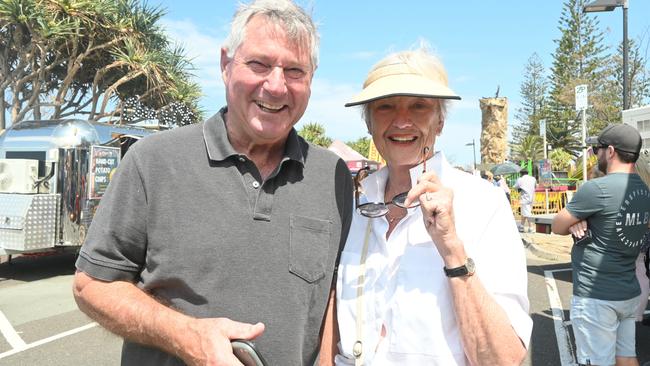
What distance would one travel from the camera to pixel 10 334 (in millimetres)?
5156

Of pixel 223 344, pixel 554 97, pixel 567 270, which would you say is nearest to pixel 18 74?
pixel 567 270

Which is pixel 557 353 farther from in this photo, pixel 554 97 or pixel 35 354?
pixel 554 97

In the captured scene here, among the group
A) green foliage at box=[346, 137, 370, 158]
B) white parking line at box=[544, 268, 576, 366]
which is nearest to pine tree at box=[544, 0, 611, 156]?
green foliage at box=[346, 137, 370, 158]

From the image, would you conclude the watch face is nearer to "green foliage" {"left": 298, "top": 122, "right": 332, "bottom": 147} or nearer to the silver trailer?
the silver trailer

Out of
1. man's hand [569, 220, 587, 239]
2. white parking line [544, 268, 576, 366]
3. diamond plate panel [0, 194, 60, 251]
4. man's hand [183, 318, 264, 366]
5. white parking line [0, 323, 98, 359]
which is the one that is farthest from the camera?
diamond plate panel [0, 194, 60, 251]

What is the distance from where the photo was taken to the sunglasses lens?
1.77 meters

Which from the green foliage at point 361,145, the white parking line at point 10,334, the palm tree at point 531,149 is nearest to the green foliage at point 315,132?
the green foliage at point 361,145

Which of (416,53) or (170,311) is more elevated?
(416,53)

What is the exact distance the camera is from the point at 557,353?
15.1 feet

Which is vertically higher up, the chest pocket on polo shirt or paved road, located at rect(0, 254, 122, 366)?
the chest pocket on polo shirt

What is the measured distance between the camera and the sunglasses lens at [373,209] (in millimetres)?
1767

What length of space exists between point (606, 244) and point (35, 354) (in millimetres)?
5040

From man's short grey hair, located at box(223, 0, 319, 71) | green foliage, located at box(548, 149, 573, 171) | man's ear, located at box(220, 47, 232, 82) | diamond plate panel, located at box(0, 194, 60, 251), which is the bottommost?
diamond plate panel, located at box(0, 194, 60, 251)

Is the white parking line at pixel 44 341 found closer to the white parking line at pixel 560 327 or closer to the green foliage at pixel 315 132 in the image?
the white parking line at pixel 560 327
